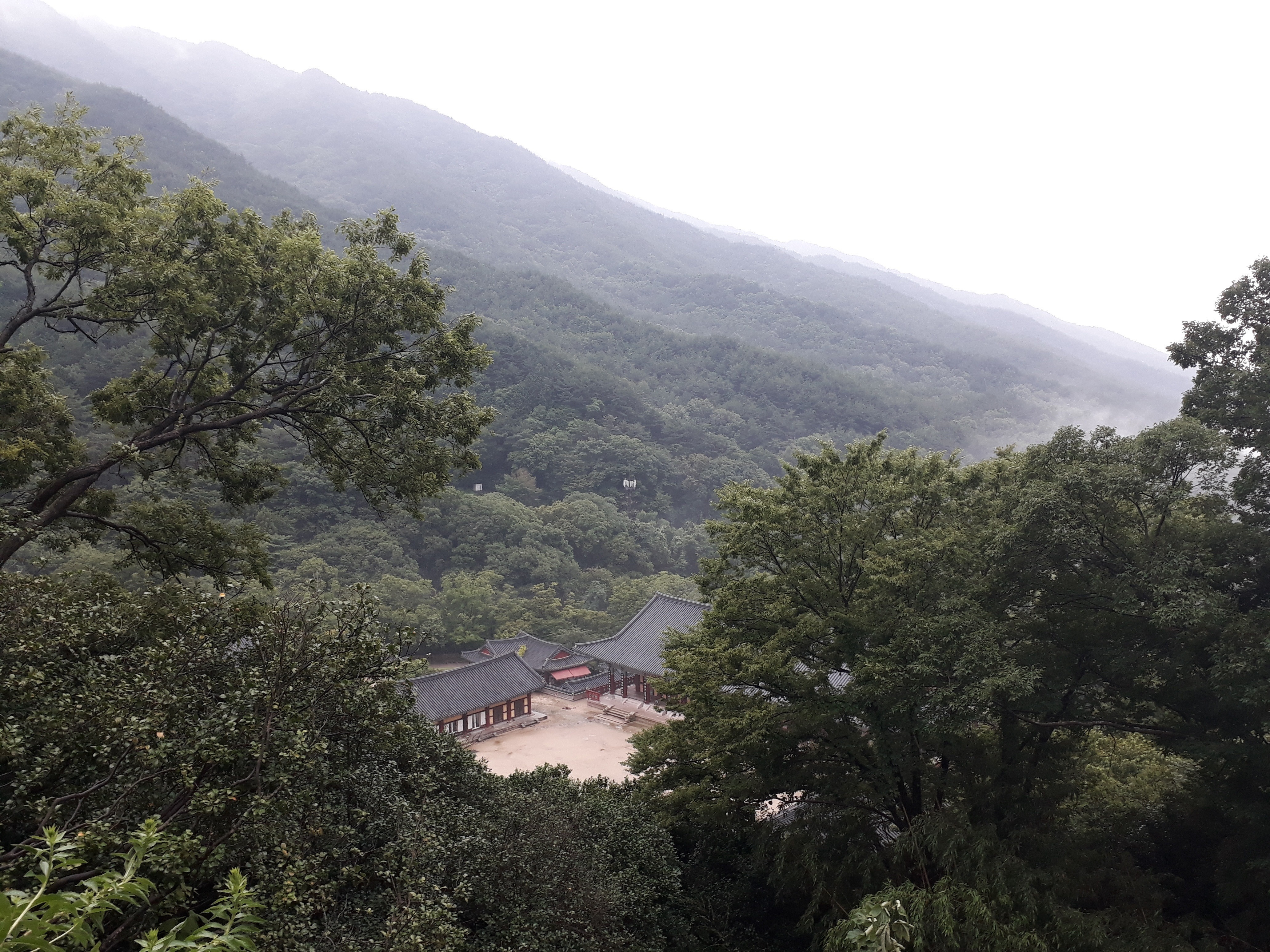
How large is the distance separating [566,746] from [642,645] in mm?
4937

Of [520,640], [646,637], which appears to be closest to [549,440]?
[520,640]

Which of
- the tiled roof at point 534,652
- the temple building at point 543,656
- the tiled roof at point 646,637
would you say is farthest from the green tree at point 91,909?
the tiled roof at point 534,652

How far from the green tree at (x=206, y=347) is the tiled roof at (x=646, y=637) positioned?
58.1 ft

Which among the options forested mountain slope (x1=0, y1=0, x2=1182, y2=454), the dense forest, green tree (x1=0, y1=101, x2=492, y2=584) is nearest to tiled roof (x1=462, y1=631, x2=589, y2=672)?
→ the dense forest

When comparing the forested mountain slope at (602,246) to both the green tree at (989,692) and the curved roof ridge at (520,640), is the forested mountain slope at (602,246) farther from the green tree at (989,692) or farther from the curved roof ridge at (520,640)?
the green tree at (989,692)

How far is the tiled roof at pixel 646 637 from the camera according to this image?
24734mm

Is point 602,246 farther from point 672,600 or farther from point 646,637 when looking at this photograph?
point 646,637

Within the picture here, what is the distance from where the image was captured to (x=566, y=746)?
21703mm

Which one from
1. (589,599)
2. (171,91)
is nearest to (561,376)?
(589,599)

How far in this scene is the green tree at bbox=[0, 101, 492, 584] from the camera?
268 inches

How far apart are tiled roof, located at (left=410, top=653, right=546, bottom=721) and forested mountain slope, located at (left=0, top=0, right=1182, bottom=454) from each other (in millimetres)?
66678

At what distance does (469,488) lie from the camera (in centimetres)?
5950

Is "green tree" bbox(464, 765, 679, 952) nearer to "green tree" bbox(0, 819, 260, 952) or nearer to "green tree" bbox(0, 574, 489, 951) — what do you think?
"green tree" bbox(0, 574, 489, 951)

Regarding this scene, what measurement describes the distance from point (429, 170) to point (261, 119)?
138ft
